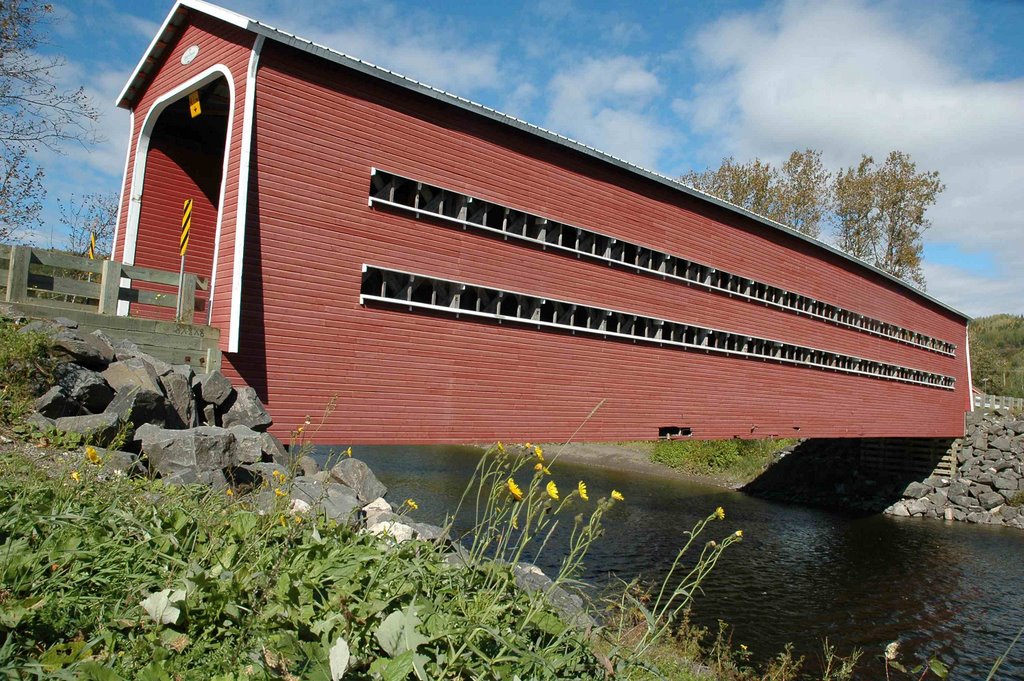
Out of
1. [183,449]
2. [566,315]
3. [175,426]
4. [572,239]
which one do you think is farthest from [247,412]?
[572,239]

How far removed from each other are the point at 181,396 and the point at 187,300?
1.91 metres

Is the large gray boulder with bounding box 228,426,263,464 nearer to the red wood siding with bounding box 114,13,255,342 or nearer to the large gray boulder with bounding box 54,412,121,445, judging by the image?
the large gray boulder with bounding box 54,412,121,445

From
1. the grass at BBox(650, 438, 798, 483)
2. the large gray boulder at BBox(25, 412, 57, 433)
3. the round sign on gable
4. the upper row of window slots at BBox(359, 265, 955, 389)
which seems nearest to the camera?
the large gray boulder at BBox(25, 412, 57, 433)

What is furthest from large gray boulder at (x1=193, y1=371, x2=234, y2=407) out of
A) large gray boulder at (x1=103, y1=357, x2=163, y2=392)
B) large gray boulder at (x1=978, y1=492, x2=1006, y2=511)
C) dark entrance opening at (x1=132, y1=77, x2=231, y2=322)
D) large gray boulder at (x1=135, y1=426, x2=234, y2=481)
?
large gray boulder at (x1=978, y1=492, x2=1006, y2=511)

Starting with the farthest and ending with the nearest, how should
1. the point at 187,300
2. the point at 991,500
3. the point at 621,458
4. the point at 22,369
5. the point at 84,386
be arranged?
the point at 621,458 < the point at 991,500 < the point at 187,300 < the point at 84,386 < the point at 22,369

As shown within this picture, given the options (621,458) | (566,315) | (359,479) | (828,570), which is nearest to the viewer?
(359,479)

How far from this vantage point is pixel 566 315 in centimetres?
1478

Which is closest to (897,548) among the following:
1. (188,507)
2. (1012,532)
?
(1012,532)

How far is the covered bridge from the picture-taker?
10633mm

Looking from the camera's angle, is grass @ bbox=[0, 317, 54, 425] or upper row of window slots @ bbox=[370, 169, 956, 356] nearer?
grass @ bbox=[0, 317, 54, 425]

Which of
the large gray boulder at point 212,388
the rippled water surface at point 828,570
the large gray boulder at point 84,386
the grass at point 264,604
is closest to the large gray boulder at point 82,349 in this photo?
the large gray boulder at point 84,386

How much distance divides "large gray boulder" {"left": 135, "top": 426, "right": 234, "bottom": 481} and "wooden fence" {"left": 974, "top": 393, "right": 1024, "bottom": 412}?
125ft

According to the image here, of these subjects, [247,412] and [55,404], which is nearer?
[55,404]

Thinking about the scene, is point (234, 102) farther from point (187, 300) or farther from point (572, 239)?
point (572, 239)
